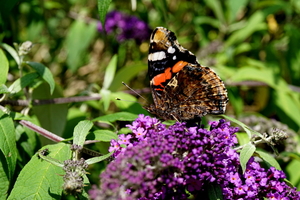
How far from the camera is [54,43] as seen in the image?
4031 millimetres

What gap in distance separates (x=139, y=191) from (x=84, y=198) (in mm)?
436

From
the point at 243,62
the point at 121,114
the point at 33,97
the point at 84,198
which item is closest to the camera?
the point at 84,198

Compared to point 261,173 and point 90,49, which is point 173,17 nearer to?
point 90,49

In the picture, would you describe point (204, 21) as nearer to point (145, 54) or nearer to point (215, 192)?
point (145, 54)

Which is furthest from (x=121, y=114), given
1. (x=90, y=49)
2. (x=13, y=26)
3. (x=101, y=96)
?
(x=90, y=49)

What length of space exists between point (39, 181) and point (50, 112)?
0.96 m

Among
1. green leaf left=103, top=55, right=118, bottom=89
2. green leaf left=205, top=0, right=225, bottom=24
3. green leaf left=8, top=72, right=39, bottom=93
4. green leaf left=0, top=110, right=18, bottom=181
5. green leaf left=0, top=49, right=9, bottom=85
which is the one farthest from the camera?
green leaf left=205, top=0, right=225, bottom=24

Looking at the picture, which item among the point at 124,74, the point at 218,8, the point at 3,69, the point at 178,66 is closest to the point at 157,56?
the point at 178,66

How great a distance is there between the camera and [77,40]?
375cm

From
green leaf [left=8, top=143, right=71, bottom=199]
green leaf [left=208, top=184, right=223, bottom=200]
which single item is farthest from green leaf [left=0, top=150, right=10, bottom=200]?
green leaf [left=208, top=184, right=223, bottom=200]

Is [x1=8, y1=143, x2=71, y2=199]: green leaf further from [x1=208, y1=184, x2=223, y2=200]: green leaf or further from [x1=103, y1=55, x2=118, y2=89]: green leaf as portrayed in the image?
[x1=103, y1=55, x2=118, y2=89]: green leaf

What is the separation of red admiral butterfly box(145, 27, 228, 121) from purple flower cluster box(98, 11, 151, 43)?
1656 mm

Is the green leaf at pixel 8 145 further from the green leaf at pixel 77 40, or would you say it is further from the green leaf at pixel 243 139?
the green leaf at pixel 77 40

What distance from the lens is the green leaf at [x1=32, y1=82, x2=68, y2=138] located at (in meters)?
2.39
